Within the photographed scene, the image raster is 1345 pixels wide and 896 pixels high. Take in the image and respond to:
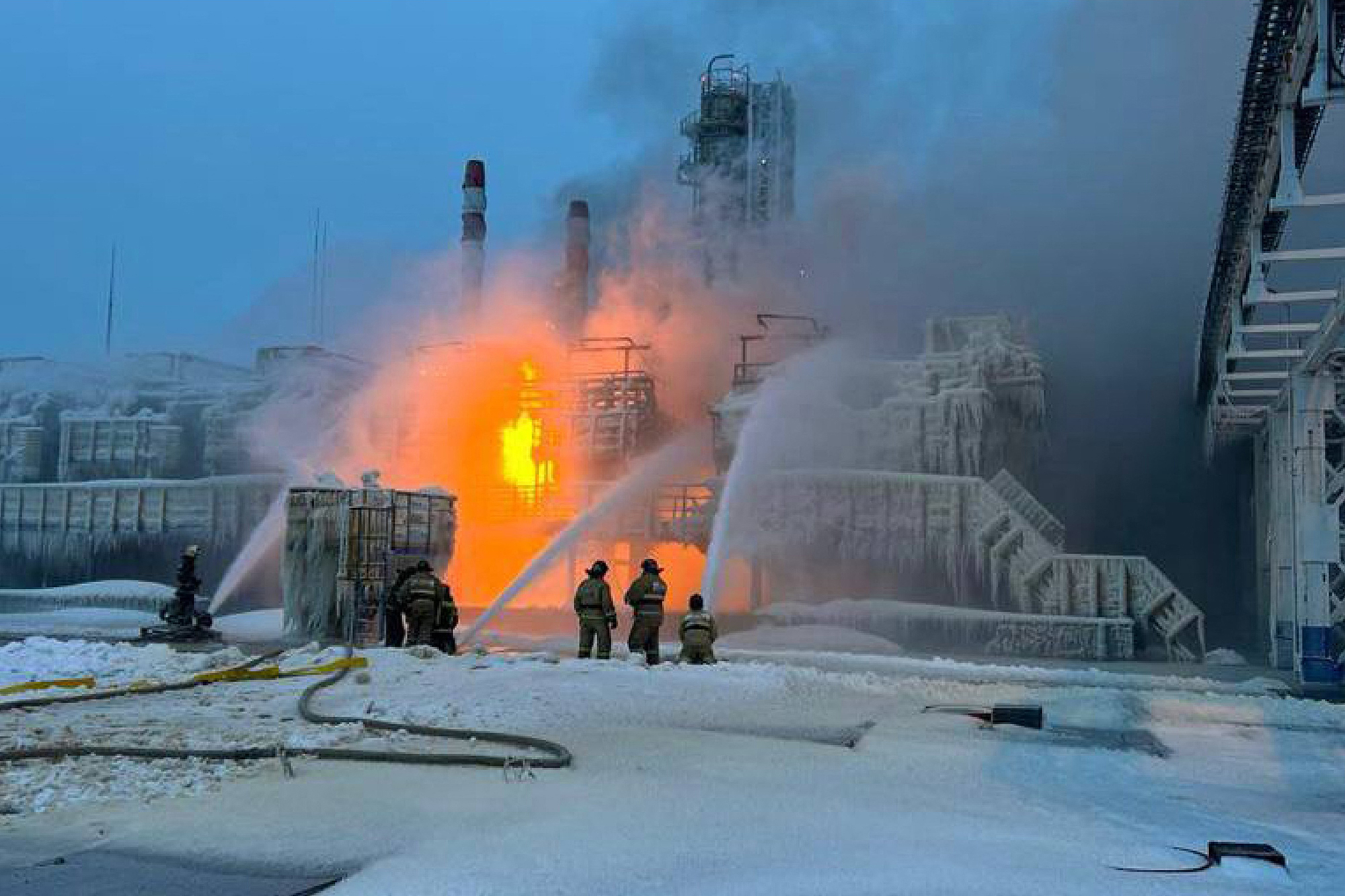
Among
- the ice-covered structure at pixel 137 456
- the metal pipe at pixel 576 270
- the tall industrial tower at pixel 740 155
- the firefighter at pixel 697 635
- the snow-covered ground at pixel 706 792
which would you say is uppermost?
the tall industrial tower at pixel 740 155

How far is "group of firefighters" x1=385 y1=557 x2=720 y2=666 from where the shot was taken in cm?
1479

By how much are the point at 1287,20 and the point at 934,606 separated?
1495 centimetres

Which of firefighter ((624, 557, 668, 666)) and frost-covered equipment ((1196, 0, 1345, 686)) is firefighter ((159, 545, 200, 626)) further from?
frost-covered equipment ((1196, 0, 1345, 686))

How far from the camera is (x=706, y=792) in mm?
7250

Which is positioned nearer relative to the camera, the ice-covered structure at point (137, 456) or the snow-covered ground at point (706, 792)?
the snow-covered ground at point (706, 792)

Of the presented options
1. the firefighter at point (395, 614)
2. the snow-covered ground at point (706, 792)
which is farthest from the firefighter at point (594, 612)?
the snow-covered ground at point (706, 792)

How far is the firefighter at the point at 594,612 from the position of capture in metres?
15.7

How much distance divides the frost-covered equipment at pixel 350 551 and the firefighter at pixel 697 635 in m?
6.68

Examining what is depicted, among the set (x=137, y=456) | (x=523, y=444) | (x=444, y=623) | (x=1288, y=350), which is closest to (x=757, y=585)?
(x=444, y=623)

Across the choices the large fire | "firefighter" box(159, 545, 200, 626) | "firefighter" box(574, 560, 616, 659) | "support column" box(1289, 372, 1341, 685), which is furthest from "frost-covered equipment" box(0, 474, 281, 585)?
"support column" box(1289, 372, 1341, 685)

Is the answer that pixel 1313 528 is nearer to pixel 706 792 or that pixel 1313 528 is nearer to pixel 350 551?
pixel 706 792

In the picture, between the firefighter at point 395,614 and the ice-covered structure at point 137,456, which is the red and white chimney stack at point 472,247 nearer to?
the ice-covered structure at point 137,456

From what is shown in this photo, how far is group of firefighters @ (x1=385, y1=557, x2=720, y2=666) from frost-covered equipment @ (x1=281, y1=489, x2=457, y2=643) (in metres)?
2.38

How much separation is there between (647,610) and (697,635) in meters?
1.32
